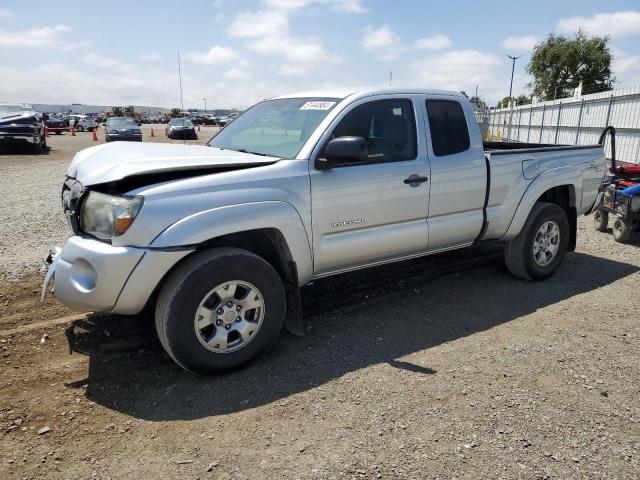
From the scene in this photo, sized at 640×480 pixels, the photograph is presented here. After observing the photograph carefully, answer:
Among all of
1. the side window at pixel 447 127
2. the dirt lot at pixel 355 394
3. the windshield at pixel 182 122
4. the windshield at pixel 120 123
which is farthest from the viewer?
the windshield at pixel 182 122

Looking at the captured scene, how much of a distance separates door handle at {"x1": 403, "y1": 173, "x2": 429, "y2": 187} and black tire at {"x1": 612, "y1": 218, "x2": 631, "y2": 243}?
4.30 m

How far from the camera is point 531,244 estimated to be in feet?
16.7

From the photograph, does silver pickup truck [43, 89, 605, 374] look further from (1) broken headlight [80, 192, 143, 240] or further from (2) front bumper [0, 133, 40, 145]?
(2) front bumper [0, 133, 40, 145]

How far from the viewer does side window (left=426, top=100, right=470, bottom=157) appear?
4.30 metres

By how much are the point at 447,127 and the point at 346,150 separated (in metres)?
1.45

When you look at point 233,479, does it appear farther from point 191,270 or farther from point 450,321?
point 450,321

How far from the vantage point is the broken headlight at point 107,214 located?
2.96 metres

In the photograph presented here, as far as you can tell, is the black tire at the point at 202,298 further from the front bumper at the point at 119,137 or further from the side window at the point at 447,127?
the front bumper at the point at 119,137

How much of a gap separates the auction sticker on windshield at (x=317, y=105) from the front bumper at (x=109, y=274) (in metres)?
1.64

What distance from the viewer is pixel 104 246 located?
301 centimetres

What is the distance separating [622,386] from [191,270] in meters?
2.93

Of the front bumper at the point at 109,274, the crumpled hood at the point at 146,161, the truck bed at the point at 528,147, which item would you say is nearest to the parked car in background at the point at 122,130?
the truck bed at the point at 528,147

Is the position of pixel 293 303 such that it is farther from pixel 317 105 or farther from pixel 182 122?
pixel 182 122

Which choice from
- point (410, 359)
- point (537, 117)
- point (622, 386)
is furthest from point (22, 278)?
point (537, 117)
